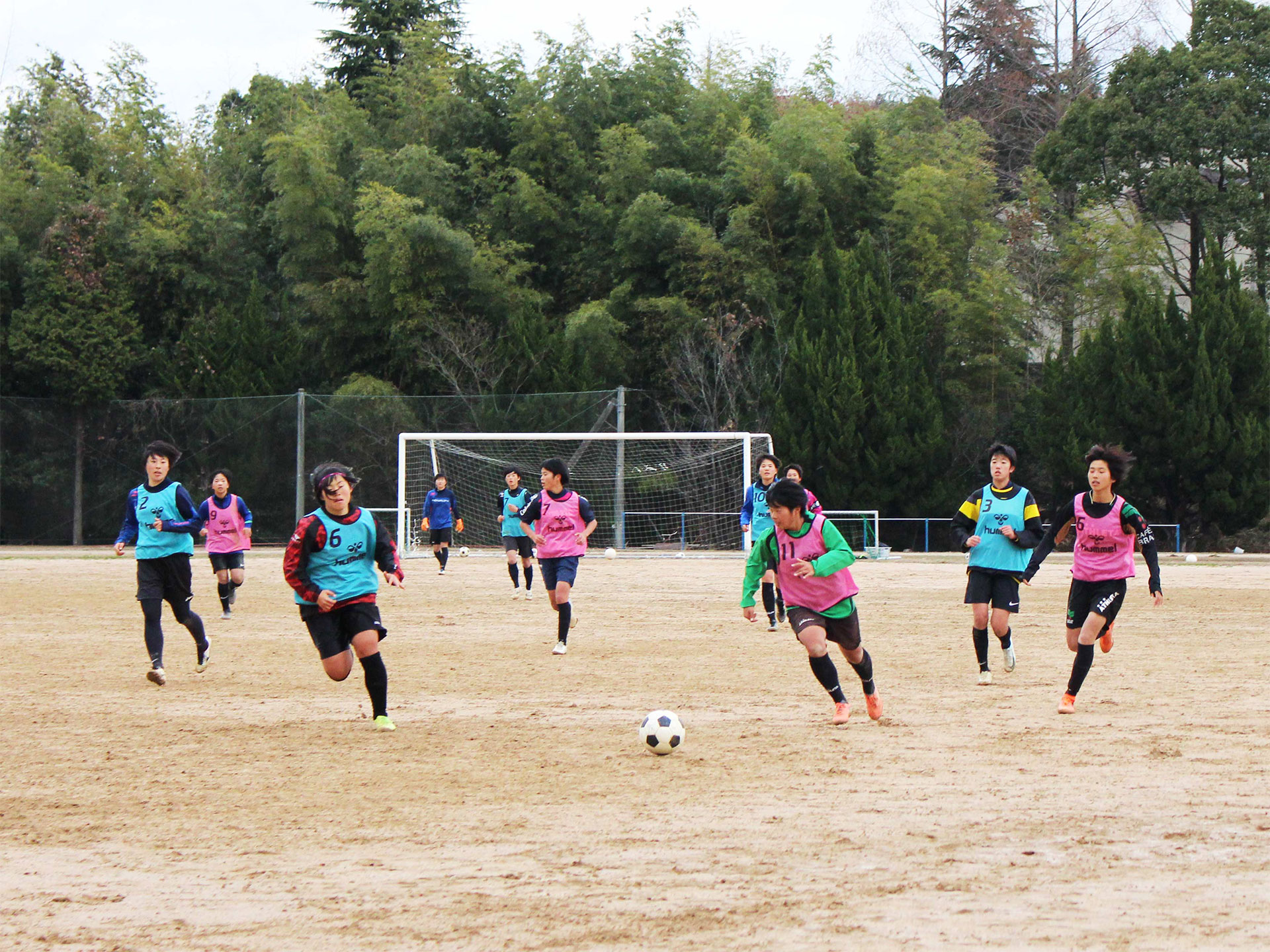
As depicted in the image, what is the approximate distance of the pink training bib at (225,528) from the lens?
1458cm

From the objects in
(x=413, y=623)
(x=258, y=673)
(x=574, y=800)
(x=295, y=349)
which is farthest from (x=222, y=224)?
(x=574, y=800)

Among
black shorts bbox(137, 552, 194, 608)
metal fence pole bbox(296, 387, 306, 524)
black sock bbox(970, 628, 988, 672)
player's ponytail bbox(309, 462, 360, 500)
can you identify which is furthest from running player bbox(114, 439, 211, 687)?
metal fence pole bbox(296, 387, 306, 524)

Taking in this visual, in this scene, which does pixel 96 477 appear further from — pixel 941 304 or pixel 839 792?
pixel 839 792

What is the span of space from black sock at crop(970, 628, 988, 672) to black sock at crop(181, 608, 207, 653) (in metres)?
5.40

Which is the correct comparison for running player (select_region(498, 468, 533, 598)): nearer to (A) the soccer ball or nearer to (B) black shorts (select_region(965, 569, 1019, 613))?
(B) black shorts (select_region(965, 569, 1019, 613))

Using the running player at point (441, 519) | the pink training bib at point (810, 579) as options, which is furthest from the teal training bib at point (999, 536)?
the running player at point (441, 519)

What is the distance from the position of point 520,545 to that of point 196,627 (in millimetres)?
7974

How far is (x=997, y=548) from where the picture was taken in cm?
963

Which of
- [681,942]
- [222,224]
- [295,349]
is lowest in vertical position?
[681,942]

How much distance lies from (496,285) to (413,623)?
24.0m

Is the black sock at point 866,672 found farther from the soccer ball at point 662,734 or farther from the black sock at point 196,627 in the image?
the black sock at point 196,627

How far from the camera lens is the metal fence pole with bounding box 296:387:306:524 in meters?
30.5

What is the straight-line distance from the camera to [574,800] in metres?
5.98

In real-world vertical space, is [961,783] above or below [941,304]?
below
